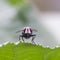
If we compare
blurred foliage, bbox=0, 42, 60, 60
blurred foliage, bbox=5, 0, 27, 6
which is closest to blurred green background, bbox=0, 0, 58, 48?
blurred foliage, bbox=5, 0, 27, 6

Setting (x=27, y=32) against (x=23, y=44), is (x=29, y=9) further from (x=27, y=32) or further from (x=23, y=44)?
(x=23, y=44)

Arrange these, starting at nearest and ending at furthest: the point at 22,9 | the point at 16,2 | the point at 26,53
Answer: the point at 26,53 → the point at 16,2 → the point at 22,9

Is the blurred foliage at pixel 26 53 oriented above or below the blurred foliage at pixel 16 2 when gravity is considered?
below

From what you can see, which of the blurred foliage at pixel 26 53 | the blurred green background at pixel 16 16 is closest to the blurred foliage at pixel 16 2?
the blurred green background at pixel 16 16

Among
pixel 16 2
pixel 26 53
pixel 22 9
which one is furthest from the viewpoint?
pixel 22 9

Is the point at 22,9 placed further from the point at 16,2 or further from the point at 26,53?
the point at 26,53

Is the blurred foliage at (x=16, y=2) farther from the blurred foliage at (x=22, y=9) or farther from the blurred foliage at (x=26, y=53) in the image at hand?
the blurred foliage at (x=26, y=53)

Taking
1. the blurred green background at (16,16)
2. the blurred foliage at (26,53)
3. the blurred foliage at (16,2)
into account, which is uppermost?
the blurred foliage at (16,2)

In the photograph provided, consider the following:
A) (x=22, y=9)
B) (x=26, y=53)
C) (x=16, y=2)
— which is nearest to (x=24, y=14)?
(x=22, y=9)

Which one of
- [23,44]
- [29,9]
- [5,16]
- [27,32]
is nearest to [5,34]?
[5,16]
